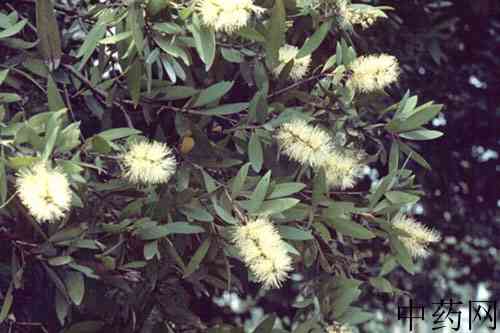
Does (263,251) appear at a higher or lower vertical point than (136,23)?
lower

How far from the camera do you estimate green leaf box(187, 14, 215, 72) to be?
152 cm

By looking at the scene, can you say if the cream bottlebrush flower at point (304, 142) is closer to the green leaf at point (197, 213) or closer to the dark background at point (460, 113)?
Result: the green leaf at point (197, 213)

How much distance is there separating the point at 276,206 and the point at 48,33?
56 cm

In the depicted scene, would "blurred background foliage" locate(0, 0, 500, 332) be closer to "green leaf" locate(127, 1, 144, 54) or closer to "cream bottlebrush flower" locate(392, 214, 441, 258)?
"cream bottlebrush flower" locate(392, 214, 441, 258)

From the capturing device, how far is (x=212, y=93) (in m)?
1.73

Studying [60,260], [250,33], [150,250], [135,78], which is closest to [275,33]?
[250,33]

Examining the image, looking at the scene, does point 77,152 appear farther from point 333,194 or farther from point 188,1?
point 333,194

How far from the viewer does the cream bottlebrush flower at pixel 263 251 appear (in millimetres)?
1399

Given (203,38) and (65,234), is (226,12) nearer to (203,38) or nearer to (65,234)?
(203,38)

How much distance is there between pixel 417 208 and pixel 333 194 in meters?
A: 1.74

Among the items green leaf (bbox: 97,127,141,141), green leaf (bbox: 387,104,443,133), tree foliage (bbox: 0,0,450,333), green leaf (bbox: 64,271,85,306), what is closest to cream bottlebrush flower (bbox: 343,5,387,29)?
tree foliage (bbox: 0,0,450,333)

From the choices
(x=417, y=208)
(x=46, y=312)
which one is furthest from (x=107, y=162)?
(x=417, y=208)

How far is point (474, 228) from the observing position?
3602 mm

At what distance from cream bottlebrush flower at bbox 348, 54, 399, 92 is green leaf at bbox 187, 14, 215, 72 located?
35cm
